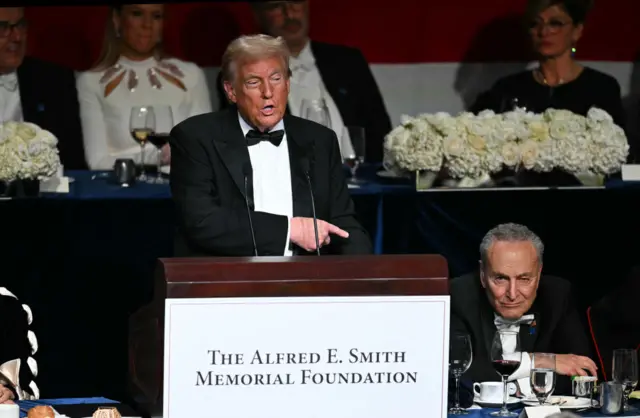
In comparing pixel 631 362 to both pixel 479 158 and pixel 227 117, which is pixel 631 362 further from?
pixel 479 158

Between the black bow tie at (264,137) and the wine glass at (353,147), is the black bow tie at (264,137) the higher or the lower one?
the higher one

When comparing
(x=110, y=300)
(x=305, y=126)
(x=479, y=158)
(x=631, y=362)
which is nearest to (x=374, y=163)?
(x=479, y=158)

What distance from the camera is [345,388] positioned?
6.82ft

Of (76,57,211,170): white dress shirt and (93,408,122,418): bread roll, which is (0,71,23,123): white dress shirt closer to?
(76,57,211,170): white dress shirt

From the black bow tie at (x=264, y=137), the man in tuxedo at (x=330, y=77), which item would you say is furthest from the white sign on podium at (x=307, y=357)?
the man in tuxedo at (x=330, y=77)

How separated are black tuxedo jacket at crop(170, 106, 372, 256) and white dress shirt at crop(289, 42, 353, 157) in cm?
234

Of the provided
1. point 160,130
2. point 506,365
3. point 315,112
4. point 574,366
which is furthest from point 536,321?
point 160,130

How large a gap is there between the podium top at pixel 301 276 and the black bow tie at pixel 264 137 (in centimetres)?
114

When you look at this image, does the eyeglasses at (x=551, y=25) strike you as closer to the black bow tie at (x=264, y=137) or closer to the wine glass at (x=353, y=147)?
the wine glass at (x=353, y=147)

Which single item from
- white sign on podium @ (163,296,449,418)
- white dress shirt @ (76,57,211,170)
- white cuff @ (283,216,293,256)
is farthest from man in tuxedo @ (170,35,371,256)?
white dress shirt @ (76,57,211,170)

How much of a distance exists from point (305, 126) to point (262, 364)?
4.52 ft

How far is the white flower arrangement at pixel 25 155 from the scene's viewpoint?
13.8 feet

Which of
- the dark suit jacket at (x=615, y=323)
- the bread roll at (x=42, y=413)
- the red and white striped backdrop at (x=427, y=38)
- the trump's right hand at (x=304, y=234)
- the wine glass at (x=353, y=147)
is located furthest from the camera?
the red and white striped backdrop at (x=427, y=38)

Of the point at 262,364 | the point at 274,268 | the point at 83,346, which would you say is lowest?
the point at 83,346
